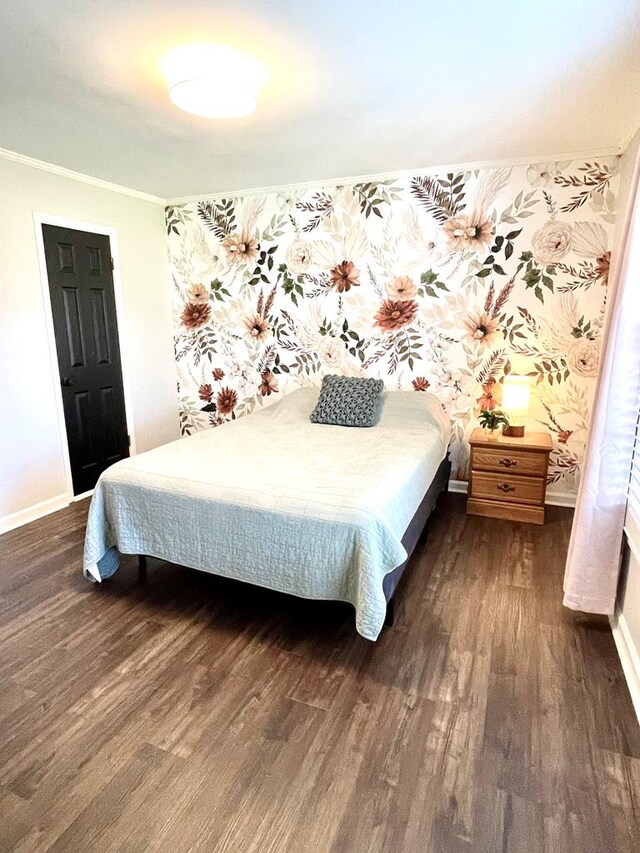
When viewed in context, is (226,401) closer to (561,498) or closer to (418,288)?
(418,288)

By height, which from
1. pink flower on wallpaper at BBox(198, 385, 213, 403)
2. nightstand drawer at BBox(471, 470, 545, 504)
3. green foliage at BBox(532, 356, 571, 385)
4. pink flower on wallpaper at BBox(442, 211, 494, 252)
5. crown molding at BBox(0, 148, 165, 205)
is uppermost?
crown molding at BBox(0, 148, 165, 205)

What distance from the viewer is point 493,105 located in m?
2.32

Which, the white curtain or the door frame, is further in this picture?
the door frame

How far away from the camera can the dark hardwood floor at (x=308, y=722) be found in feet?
4.28

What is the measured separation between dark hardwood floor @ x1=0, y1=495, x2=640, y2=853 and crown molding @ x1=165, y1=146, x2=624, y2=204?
2.62 metres

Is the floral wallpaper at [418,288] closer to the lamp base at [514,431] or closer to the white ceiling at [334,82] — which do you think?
the lamp base at [514,431]

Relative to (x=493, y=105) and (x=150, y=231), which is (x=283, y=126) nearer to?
(x=493, y=105)

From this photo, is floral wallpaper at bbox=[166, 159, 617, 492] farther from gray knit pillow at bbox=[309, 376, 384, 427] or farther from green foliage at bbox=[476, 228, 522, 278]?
gray knit pillow at bbox=[309, 376, 384, 427]

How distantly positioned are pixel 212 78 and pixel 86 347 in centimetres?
229

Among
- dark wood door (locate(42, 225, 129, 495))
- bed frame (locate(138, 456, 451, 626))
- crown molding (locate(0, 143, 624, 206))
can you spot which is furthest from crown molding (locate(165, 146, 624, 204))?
bed frame (locate(138, 456, 451, 626))

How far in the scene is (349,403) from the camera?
3.38 m

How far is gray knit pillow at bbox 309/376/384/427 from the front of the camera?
3.31 m

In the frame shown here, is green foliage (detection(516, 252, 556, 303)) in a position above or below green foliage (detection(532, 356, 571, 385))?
above

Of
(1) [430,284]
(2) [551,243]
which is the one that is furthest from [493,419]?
(2) [551,243]
